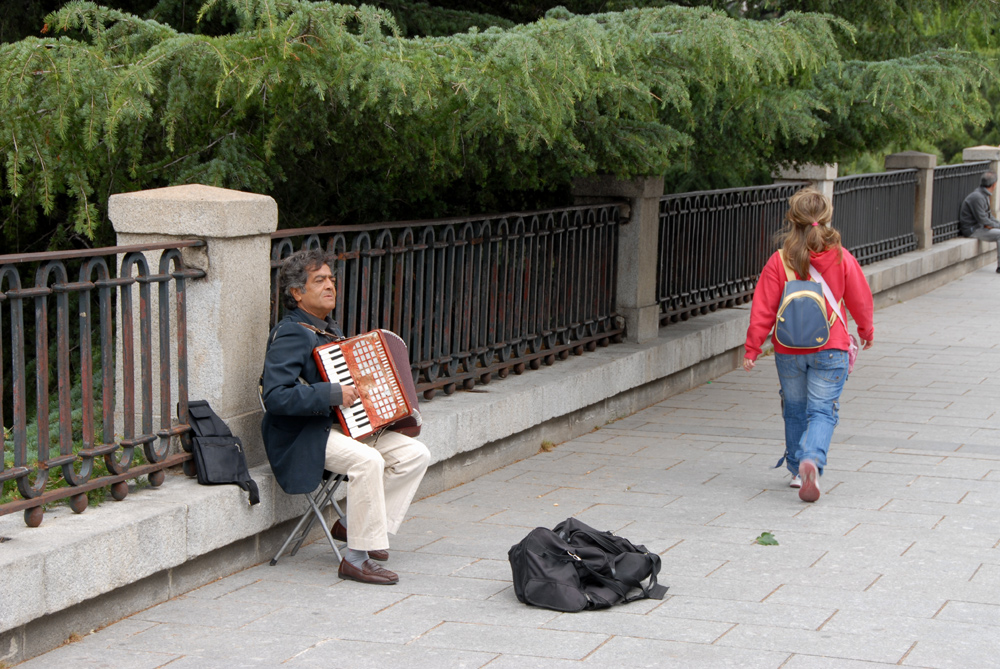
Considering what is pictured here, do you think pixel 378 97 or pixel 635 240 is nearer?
pixel 378 97

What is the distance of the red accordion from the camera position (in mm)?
5066

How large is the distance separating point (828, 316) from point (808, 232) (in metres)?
0.45

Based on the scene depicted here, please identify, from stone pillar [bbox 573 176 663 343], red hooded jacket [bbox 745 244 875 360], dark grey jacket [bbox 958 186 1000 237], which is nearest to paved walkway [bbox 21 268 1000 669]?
red hooded jacket [bbox 745 244 875 360]

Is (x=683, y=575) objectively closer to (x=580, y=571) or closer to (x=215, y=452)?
(x=580, y=571)

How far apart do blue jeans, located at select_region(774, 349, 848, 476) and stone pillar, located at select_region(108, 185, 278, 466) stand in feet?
9.39

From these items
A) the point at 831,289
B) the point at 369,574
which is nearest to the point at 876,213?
the point at 831,289

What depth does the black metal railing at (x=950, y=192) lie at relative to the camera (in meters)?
18.1

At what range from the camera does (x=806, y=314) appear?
6.43 meters

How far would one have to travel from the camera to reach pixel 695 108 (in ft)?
24.8

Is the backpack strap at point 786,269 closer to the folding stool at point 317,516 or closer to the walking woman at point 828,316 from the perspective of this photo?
the walking woman at point 828,316

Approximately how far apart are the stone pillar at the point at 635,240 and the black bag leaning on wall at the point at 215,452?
14.4 ft

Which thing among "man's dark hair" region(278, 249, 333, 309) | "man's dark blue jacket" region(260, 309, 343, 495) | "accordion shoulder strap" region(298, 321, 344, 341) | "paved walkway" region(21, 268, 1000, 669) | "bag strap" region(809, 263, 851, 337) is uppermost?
"man's dark hair" region(278, 249, 333, 309)

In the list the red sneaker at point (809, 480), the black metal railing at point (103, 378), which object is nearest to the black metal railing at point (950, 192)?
the red sneaker at point (809, 480)

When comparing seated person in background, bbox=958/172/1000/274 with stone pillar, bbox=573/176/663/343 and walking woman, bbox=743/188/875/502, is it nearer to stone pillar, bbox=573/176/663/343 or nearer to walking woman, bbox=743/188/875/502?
stone pillar, bbox=573/176/663/343
